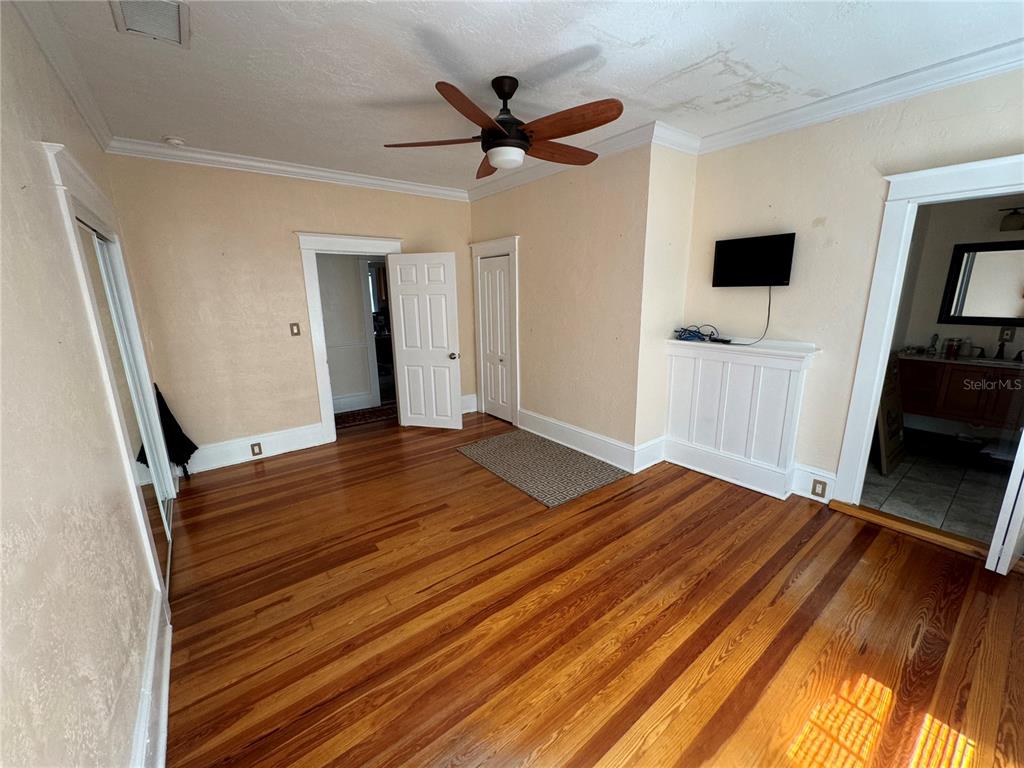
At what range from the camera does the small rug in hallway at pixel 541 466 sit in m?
3.19

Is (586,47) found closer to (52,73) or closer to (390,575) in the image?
(52,73)

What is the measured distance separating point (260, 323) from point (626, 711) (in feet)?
13.0

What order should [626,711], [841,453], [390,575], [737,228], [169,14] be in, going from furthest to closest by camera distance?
[737,228] → [841,453] → [390,575] → [169,14] → [626,711]

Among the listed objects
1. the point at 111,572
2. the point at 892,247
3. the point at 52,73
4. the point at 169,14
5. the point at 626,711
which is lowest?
the point at 626,711

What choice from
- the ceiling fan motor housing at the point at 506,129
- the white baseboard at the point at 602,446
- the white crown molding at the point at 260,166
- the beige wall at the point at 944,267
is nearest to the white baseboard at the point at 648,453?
the white baseboard at the point at 602,446

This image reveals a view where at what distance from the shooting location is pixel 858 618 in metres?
1.94

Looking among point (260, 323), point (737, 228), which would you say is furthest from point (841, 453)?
point (260, 323)

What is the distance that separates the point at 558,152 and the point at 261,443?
143 inches

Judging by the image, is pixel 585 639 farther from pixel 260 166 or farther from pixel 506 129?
pixel 260 166

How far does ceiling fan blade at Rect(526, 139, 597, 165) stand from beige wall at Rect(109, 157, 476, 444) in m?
2.45

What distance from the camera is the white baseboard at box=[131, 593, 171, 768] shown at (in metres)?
1.32

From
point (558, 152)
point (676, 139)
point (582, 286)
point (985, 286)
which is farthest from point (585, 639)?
point (985, 286)

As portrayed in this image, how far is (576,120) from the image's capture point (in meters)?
1.96

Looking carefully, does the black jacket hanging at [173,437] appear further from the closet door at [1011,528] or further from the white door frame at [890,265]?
the closet door at [1011,528]
